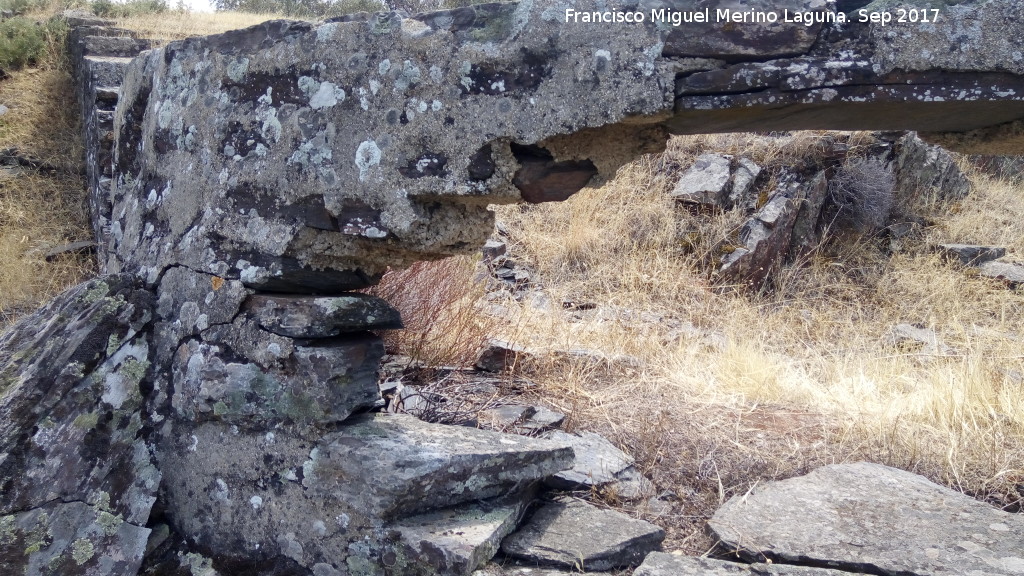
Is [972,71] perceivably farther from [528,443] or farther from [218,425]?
[218,425]

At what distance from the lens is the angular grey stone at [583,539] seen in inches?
103

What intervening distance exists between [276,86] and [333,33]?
28cm

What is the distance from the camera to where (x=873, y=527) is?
109 inches

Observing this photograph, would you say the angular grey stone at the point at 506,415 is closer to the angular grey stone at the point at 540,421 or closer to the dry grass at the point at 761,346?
the angular grey stone at the point at 540,421

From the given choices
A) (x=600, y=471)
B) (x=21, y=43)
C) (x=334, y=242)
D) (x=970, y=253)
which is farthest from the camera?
(x=970, y=253)

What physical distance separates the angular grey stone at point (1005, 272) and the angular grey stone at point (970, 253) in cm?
9

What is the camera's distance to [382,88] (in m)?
2.53

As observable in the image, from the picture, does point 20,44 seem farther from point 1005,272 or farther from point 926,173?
point 1005,272

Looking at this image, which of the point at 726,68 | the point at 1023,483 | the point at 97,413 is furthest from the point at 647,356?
the point at 97,413

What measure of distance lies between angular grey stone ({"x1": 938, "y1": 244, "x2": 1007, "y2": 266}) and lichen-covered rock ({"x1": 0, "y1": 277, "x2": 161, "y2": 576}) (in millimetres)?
8211

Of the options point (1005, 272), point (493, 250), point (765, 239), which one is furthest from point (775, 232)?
point (493, 250)

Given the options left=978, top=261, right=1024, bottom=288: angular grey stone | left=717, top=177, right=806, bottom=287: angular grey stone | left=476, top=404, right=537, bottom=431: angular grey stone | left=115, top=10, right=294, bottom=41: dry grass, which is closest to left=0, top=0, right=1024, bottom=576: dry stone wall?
left=476, top=404, right=537, bottom=431: angular grey stone

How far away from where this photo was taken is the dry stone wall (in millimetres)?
2299

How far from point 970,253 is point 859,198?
133 centimetres
